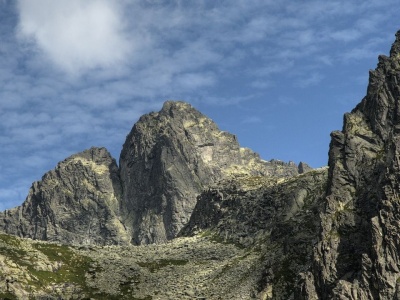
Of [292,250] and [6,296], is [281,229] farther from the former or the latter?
[6,296]

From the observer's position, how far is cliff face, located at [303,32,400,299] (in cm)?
8888

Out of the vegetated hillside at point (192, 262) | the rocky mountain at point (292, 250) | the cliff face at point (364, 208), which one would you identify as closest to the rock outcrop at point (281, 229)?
the vegetated hillside at point (192, 262)

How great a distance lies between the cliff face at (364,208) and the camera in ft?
292

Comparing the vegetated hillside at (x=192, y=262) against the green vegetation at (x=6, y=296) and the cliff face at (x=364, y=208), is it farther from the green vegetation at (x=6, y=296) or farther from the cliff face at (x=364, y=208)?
the cliff face at (x=364, y=208)

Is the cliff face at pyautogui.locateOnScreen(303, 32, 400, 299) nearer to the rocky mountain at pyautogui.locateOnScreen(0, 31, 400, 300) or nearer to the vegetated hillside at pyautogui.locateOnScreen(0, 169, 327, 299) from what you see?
the rocky mountain at pyautogui.locateOnScreen(0, 31, 400, 300)

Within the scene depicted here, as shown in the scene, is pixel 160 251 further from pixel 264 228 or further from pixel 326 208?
pixel 326 208

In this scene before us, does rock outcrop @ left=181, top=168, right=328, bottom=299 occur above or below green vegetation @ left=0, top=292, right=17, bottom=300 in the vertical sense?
above

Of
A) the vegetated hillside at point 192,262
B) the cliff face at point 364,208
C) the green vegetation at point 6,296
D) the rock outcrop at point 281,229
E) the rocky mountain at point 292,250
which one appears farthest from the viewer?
the vegetated hillside at point 192,262

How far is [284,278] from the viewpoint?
123438 millimetres

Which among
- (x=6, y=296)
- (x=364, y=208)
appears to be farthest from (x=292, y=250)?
(x=6, y=296)

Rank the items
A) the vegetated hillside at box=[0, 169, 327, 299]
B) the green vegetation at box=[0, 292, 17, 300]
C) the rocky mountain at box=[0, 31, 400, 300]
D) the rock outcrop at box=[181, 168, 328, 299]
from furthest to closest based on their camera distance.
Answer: the vegetated hillside at box=[0, 169, 327, 299], the rock outcrop at box=[181, 168, 328, 299], the green vegetation at box=[0, 292, 17, 300], the rocky mountain at box=[0, 31, 400, 300]

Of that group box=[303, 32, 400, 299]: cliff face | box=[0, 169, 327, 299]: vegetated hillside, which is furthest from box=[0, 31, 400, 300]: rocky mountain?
box=[0, 169, 327, 299]: vegetated hillside

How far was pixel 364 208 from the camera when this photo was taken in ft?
354

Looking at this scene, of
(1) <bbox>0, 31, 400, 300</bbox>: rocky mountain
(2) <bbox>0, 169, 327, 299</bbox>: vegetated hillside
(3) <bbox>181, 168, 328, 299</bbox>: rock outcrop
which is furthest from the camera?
(2) <bbox>0, 169, 327, 299</bbox>: vegetated hillside
